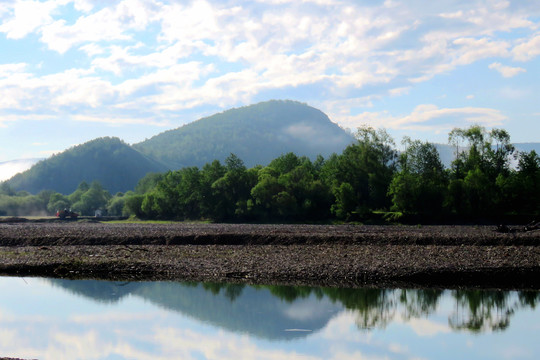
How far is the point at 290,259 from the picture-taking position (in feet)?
135

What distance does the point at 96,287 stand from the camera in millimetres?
35062

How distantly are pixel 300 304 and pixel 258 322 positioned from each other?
364cm

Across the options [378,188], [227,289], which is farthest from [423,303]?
[378,188]

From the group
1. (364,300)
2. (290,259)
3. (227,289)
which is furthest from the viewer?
(290,259)

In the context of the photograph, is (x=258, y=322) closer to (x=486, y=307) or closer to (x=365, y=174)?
(x=486, y=307)

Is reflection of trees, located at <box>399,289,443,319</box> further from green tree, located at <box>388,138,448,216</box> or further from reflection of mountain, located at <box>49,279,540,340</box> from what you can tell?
green tree, located at <box>388,138,448,216</box>

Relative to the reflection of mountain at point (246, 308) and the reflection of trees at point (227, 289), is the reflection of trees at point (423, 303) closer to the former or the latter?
the reflection of mountain at point (246, 308)

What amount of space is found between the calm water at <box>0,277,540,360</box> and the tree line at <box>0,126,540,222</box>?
66688 millimetres

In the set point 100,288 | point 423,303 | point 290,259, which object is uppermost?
point 290,259

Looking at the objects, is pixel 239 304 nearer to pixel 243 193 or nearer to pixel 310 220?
pixel 310 220

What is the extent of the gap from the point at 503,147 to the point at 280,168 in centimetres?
5255

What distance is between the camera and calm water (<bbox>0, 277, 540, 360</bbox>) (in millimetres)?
22031

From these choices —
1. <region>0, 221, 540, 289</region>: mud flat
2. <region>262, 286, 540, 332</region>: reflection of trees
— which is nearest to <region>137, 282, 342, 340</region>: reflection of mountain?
<region>262, 286, 540, 332</region>: reflection of trees

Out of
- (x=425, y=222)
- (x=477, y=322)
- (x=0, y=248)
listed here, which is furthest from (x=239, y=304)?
(x=425, y=222)
